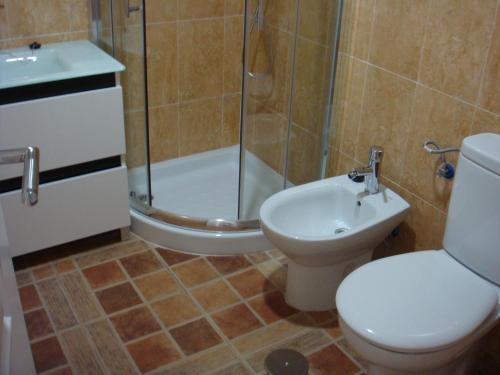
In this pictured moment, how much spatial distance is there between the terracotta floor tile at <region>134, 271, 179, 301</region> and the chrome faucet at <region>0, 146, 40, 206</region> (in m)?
1.59

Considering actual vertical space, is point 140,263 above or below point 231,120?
below

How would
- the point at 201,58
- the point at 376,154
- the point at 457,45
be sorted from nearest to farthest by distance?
the point at 457,45 < the point at 376,154 < the point at 201,58

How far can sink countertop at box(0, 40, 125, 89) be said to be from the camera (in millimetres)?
2479

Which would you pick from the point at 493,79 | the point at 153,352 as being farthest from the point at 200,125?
the point at 493,79

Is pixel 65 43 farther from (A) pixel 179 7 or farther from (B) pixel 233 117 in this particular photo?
(B) pixel 233 117

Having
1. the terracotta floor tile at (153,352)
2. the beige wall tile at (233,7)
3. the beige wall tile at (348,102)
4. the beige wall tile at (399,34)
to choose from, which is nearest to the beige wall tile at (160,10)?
the beige wall tile at (233,7)

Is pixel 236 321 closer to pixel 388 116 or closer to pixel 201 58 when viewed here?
pixel 388 116

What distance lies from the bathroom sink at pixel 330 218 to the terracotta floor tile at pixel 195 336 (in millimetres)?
443

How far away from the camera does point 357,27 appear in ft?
8.33

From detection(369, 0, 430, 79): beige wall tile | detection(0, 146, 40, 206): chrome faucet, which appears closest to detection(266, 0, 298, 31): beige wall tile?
detection(369, 0, 430, 79): beige wall tile

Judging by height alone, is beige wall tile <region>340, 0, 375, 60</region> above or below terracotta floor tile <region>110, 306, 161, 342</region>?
above

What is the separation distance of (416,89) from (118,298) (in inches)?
57.4

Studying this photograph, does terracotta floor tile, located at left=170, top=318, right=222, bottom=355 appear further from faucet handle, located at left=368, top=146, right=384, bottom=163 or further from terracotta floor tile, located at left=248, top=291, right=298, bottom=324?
faucet handle, located at left=368, top=146, right=384, bottom=163

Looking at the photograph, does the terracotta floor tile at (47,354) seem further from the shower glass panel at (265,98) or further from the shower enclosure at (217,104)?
the shower glass panel at (265,98)
